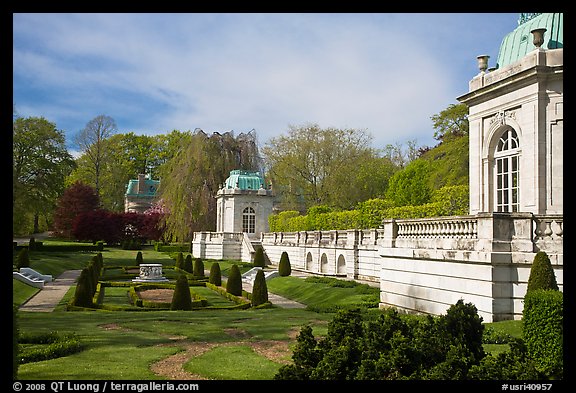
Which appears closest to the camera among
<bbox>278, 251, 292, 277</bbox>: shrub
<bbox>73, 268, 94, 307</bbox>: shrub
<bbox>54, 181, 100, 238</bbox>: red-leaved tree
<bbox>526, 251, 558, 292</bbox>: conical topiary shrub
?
<bbox>526, 251, 558, 292</bbox>: conical topiary shrub

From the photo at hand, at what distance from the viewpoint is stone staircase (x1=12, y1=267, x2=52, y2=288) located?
27.5m

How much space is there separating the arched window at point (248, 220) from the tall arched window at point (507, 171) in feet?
118

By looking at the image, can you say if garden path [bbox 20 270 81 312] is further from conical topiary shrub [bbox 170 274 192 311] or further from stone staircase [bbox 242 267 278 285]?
stone staircase [bbox 242 267 278 285]

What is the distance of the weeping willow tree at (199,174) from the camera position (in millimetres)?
49812

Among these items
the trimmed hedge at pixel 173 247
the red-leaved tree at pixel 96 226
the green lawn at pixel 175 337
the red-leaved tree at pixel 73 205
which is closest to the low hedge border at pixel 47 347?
the green lawn at pixel 175 337

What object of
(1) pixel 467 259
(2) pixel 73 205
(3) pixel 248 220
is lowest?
(1) pixel 467 259

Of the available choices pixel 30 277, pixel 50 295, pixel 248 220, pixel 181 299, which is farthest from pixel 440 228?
pixel 248 220

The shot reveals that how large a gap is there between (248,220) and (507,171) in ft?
120

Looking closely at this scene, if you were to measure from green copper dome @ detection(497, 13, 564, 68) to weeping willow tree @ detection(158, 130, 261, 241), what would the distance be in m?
36.5

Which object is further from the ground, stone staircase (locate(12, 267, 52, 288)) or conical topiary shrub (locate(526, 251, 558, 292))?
conical topiary shrub (locate(526, 251, 558, 292))

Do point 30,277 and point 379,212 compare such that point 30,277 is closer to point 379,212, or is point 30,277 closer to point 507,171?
point 379,212

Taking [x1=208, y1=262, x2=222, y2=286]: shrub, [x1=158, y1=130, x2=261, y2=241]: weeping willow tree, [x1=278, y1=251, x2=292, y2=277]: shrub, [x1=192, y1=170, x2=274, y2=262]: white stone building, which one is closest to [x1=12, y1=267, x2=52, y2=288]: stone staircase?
[x1=208, y1=262, x2=222, y2=286]: shrub

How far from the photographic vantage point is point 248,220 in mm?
50500
